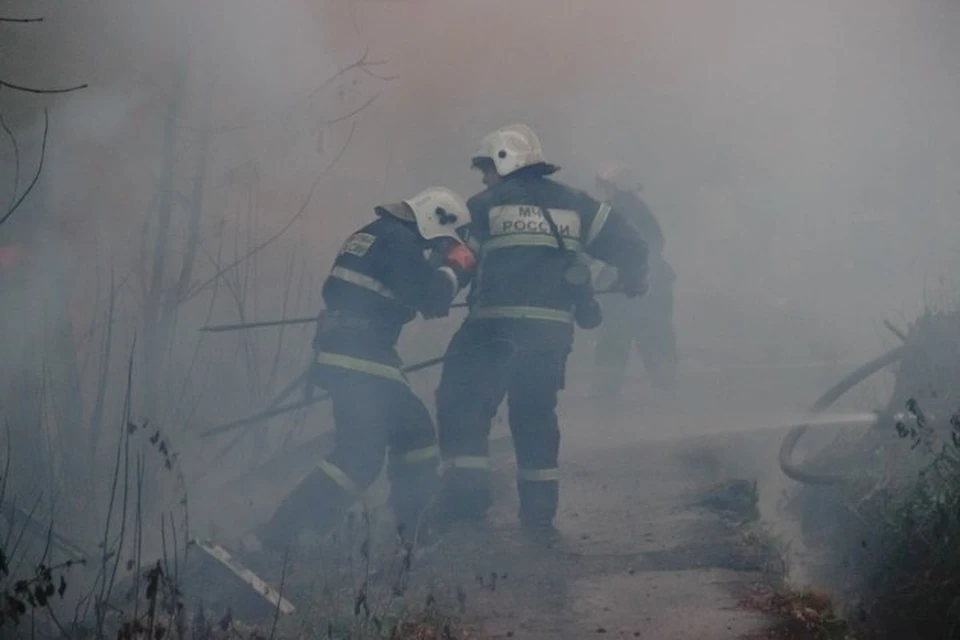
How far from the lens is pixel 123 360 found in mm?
7805

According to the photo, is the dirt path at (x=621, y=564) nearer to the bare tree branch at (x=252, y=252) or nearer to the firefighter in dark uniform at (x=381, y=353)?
Answer: the firefighter in dark uniform at (x=381, y=353)

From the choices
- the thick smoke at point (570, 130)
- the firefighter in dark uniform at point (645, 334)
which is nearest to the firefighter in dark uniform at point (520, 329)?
the thick smoke at point (570, 130)

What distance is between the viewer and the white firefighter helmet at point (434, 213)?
18.5 feet

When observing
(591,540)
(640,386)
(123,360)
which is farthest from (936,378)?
(123,360)

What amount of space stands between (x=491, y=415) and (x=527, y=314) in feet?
1.88

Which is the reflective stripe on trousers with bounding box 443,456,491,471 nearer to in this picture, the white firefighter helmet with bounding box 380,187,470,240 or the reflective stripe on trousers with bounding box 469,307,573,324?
the reflective stripe on trousers with bounding box 469,307,573,324

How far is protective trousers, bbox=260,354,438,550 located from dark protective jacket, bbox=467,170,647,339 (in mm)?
680

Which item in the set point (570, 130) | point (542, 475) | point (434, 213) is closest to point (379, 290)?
point (434, 213)

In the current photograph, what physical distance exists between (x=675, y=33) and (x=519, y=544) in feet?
33.1

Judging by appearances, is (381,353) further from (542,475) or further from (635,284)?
(635,284)

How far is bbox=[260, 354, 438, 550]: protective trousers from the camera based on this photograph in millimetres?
5410

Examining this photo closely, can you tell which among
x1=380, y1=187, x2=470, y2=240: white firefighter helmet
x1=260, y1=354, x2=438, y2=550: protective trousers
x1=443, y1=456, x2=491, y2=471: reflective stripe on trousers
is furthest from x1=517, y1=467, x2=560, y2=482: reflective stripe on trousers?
x1=380, y1=187, x2=470, y2=240: white firefighter helmet

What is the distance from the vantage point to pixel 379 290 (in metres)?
5.58

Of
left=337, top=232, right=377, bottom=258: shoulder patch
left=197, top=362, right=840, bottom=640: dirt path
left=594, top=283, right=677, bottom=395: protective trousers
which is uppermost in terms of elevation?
left=337, top=232, right=377, bottom=258: shoulder patch
